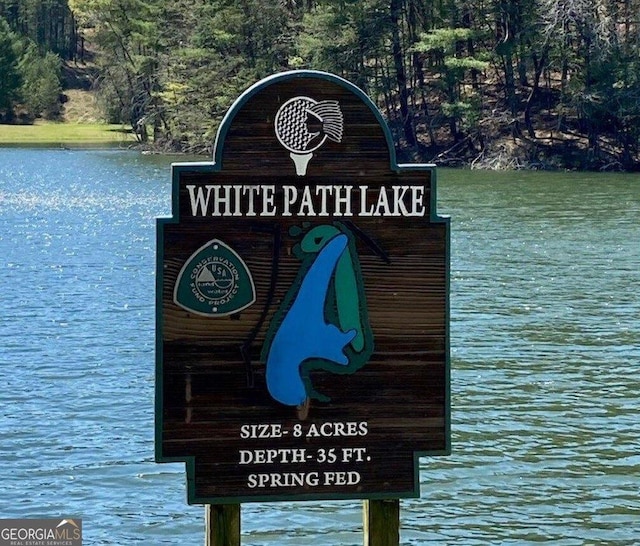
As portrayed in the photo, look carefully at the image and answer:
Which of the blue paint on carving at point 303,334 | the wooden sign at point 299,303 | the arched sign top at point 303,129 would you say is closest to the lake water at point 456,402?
the wooden sign at point 299,303

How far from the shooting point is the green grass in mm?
82625

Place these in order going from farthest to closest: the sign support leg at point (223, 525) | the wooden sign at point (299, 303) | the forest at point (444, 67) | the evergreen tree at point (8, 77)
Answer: the evergreen tree at point (8, 77)
the forest at point (444, 67)
the sign support leg at point (223, 525)
the wooden sign at point (299, 303)

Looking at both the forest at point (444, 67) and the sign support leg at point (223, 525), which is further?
the forest at point (444, 67)

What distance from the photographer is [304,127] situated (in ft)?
14.6

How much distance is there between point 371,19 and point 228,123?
5403 cm

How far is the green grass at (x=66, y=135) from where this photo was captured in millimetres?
82625

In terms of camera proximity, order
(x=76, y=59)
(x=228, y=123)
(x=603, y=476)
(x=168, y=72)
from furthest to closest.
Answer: (x=76, y=59), (x=168, y=72), (x=603, y=476), (x=228, y=123)

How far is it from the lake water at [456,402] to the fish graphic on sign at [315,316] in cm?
440

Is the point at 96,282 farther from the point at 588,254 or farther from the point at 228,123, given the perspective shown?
the point at 228,123

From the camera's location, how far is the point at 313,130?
4473 mm

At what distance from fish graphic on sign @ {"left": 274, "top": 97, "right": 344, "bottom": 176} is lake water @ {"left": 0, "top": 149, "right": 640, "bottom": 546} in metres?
4.75

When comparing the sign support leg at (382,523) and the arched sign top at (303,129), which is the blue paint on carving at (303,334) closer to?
the arched sign top at (303,129)

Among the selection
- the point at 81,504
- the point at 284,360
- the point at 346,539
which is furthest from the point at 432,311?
the point at 81,504

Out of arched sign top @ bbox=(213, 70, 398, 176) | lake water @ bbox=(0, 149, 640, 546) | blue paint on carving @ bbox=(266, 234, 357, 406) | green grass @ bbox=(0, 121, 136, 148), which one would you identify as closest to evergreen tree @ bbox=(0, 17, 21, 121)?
green grass @ bbox=(0, 121, 136, 148)
